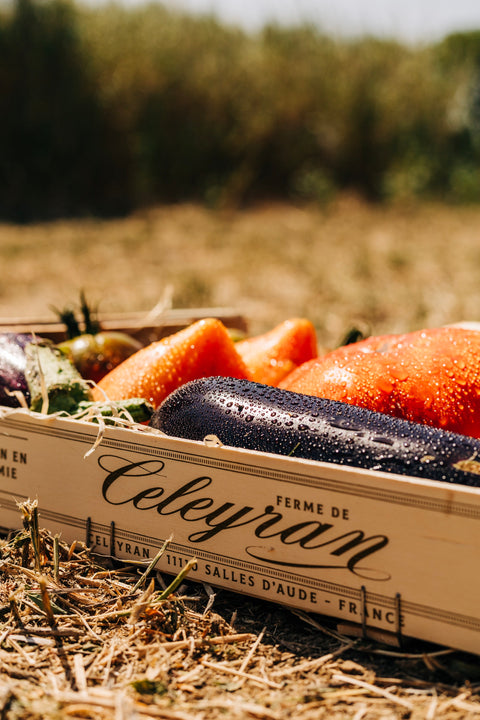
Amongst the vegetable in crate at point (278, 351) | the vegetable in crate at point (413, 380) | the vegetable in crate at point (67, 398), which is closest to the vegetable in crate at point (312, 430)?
the vegetable in crate at point (67, 398)

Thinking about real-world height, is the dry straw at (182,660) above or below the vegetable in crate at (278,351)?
below

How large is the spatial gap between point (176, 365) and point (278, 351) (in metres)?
0.45

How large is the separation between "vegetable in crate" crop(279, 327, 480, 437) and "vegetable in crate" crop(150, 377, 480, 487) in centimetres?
19

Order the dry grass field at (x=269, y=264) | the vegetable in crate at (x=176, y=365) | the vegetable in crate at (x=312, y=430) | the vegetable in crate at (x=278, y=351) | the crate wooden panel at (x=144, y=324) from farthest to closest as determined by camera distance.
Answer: the dry grass field at (x=269, y=264) < the crate wooden panel at (x=144, y=324) < the vegetable in crate at (x=278, y=351) < the vegetable in crate at (x=176, y=365) < the vegetable in crate at (x=312, y=430)

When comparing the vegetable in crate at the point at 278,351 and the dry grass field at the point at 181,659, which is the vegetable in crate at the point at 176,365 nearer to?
the vegetable in crate at the point at 278,351

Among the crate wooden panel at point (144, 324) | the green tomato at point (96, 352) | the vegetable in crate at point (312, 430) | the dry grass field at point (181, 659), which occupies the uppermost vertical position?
the crate wooden panel at point (144, 324)

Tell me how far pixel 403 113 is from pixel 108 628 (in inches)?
456

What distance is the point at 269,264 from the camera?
285 inches

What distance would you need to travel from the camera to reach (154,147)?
11.0 meters

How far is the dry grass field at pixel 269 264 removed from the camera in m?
5.37

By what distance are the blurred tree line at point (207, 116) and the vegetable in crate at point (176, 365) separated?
26.9 feet

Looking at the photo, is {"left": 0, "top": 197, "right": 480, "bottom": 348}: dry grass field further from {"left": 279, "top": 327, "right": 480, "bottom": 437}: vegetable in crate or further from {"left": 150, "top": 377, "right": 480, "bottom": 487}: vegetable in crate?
{"left": 150, "top": 377, "right": 480, "bottom": 487}: vegetable in crate

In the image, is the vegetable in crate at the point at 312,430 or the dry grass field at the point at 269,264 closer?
the vegetable in crate at the point at 312,430

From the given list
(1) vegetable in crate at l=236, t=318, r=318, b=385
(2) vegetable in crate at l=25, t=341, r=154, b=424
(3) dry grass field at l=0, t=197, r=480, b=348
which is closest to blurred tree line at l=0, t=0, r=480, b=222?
(3) dry grass field at l=0, t=197, r=480, b=348
